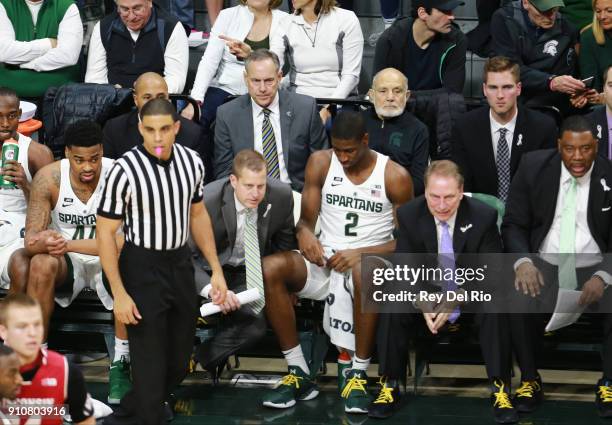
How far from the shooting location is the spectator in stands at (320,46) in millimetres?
8930

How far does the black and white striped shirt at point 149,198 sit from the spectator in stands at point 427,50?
273cm

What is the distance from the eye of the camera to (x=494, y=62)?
26.4ft

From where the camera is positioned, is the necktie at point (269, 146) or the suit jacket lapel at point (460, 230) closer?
the suit jacket lapel at point (460, 230)

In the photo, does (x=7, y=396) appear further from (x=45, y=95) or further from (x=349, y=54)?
(x=349, y=54)

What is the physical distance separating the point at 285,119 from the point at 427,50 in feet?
4.00

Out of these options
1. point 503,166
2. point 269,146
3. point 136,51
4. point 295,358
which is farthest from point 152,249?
point 136,51

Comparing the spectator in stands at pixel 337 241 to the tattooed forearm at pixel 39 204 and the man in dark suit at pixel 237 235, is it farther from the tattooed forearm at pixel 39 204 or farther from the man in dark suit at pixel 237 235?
the tattooed forearm at pixel 39 204

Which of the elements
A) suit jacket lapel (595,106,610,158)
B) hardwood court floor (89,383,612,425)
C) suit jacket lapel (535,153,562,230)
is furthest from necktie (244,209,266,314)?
suit jacket lapel (595,106,610,158)

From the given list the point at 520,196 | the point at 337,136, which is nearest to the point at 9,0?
the point at 337,136

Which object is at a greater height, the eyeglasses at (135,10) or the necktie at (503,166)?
the eyeglasses at (135,10)

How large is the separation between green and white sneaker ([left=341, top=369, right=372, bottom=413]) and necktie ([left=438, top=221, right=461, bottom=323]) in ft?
2.00

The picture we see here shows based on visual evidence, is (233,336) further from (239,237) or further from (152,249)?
(152,249)

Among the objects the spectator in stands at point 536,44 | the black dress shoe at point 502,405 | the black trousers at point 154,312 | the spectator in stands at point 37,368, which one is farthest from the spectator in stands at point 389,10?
the spectator in stands at point 37,368

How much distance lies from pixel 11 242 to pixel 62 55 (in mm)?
1872
